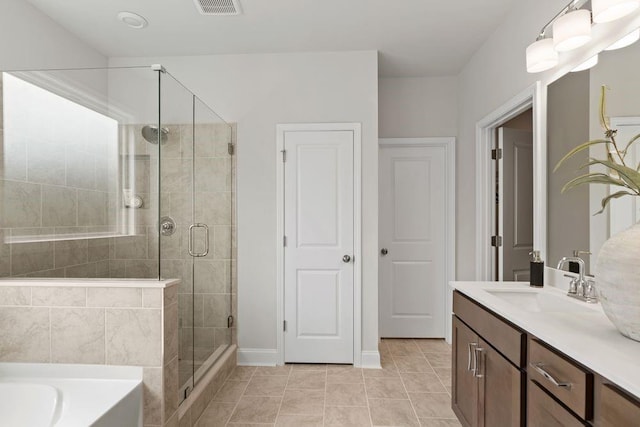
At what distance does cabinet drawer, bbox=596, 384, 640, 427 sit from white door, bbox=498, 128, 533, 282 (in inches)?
79.0

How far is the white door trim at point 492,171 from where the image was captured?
1965mm

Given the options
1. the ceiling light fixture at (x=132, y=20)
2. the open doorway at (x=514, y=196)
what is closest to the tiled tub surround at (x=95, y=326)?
the ceiling light fixture at (x=132, y=20)

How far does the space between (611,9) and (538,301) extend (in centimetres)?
136

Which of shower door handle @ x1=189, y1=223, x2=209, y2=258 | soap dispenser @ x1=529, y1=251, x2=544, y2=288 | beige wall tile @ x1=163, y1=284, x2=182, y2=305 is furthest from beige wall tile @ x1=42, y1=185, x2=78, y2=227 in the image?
soap dispenser @ x1=529, y1=251, x2=544, y2=288

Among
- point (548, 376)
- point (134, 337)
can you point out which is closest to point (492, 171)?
point (548, 376)

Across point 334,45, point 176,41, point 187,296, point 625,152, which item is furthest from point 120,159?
point 625,152

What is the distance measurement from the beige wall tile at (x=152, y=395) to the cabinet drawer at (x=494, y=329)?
1.62 m

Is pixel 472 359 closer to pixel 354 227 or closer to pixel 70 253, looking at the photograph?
pixel 354 227

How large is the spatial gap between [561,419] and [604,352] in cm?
26

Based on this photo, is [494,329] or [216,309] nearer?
[494,329]

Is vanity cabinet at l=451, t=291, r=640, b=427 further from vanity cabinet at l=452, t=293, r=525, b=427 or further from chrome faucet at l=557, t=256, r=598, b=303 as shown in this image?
chrome faucet at l=557, t=256, r=598, b=303

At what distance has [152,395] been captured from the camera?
5.56 feet

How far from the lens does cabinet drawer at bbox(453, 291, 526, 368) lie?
1.29 meters

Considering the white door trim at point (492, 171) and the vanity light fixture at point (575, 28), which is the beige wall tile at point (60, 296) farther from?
the vanity light fixture at point (575, 28)
